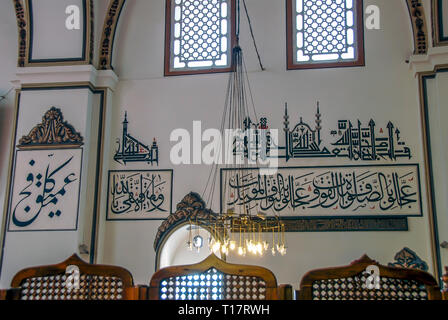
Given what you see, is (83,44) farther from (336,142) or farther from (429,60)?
(429,60)

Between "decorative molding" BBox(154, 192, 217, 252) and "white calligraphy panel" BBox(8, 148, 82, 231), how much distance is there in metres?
0.82

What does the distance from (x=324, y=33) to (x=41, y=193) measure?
3259 mm

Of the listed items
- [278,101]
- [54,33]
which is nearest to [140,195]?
[278,101]

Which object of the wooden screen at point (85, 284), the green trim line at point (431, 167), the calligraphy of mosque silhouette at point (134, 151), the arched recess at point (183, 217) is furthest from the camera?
the calligraphy of mosque silhouette at point (134, 151)

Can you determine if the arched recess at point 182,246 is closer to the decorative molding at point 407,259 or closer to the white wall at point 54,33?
the decorative molding at point 407,259

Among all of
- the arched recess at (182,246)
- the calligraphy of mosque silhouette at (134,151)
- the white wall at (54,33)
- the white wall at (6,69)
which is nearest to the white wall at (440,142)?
the arched recess at (182,246)

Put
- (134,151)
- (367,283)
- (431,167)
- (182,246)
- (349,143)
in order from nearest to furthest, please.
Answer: (367,283) → (431,167) → (349,143) → (134,151) → (182,246)

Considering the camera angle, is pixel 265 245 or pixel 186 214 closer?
pixel 265 245

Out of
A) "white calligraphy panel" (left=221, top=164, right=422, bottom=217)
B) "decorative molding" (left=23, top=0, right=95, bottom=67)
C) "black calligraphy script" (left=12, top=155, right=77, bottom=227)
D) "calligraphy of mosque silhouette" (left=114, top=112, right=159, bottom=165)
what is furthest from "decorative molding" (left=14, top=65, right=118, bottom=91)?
"white calligraphy panel" (left=221, top=164, right=422, bottom=217)

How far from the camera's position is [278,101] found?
5.62 metres

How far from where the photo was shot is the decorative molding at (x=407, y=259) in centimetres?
503

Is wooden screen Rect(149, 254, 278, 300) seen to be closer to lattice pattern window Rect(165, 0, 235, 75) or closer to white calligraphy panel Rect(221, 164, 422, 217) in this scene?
white calligraphy panel Rect(221, 164, 422, 217)

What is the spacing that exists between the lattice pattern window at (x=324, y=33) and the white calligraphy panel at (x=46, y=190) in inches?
96.8
